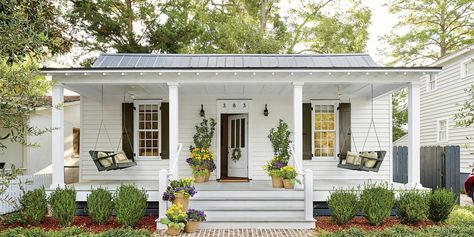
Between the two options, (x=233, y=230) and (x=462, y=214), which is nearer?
(x=233, y=230)

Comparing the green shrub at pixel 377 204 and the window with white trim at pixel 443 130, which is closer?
the green shrub at pixel 377 204

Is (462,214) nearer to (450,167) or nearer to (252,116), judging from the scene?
(450,167)

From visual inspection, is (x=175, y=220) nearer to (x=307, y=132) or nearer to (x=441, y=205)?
(x=441, y=205)

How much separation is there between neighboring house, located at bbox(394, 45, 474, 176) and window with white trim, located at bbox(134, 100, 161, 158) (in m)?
10.0

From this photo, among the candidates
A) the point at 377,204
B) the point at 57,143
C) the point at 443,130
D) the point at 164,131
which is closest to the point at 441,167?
the point at 377,204

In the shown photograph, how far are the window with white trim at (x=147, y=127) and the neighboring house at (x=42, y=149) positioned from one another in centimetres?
258

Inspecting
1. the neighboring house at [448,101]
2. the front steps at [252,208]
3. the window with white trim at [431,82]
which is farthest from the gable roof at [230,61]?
the window with white trim at [431,82]

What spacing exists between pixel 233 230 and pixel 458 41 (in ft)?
67.5

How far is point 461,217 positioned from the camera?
27.2 feet

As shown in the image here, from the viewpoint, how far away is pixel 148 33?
65.6 feet

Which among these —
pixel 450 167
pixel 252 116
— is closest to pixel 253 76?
pixel 252 116

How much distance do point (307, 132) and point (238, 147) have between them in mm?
2007

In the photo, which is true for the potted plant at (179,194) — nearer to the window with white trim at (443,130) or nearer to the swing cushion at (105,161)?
the swing cushion at (105,161)

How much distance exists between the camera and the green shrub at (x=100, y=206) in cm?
777
